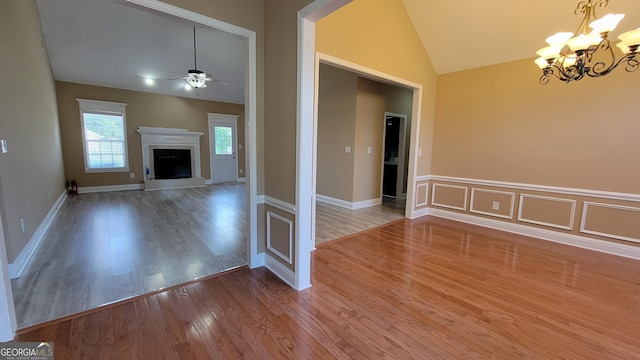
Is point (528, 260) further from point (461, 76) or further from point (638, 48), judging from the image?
point (461, 76)

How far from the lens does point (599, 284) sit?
8.16ft

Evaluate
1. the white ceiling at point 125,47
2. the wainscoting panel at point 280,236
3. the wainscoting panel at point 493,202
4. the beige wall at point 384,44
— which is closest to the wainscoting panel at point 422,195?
the beige wall at point 384,44

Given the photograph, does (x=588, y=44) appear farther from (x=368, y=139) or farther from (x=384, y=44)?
(x=368, y=139)

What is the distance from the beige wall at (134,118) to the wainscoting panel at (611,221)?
828 centimetres

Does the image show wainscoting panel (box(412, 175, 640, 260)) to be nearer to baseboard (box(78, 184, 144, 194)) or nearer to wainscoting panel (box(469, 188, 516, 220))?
wainscoting panel (box(469, 188, 516, 220))

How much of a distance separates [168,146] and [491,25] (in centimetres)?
770

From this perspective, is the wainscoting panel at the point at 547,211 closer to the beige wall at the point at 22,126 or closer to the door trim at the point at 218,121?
the beige wall at the point at 22,126

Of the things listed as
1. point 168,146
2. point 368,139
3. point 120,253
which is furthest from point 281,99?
point 168,146

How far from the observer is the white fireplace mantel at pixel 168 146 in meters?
6.96

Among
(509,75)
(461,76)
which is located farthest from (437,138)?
(509,75)

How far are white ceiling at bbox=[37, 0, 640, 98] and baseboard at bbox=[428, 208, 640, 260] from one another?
244 centimetres

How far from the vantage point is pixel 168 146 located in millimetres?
7301

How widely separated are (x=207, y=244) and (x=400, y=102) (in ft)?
15.9

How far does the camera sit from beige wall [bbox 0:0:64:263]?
2.35 metres
